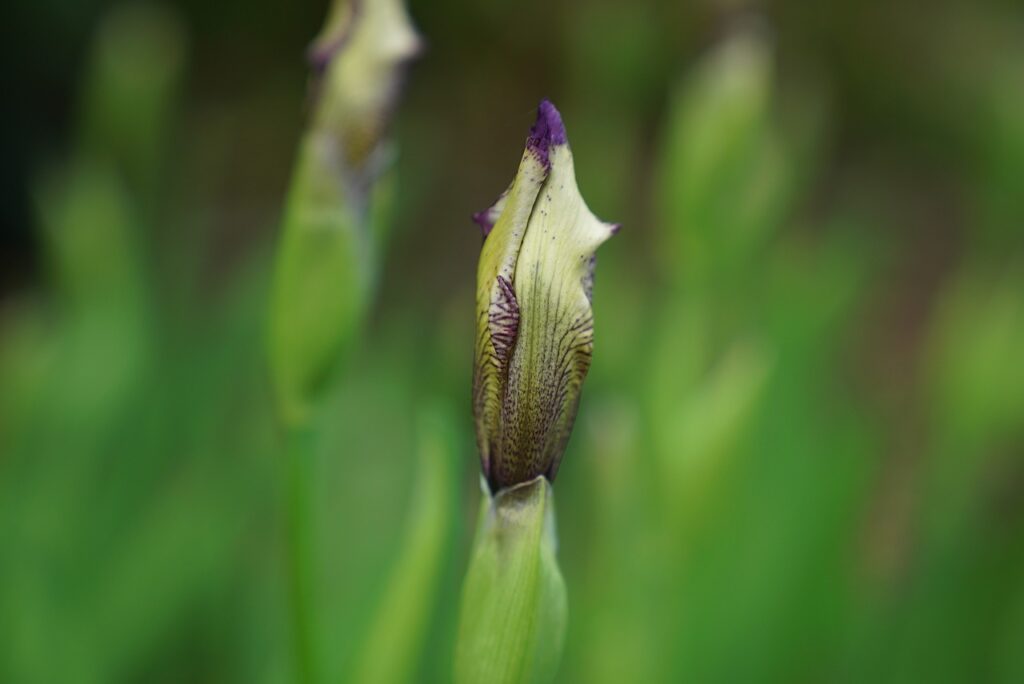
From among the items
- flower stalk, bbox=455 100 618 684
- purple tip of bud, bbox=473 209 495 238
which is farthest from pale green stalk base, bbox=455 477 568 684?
purple tip of bud, bbox=473 209 495 238

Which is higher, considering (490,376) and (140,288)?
(140,288)

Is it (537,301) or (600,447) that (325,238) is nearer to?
(537,301)

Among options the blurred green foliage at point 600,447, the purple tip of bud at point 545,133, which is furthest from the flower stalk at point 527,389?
the blurred green foliage at point 600,447

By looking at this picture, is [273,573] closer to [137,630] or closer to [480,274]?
[137,630]

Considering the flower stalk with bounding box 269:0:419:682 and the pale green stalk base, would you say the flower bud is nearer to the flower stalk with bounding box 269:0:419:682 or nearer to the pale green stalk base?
the pale green stalk base

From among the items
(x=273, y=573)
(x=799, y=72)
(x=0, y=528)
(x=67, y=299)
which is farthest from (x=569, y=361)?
(x=799, y=72)
